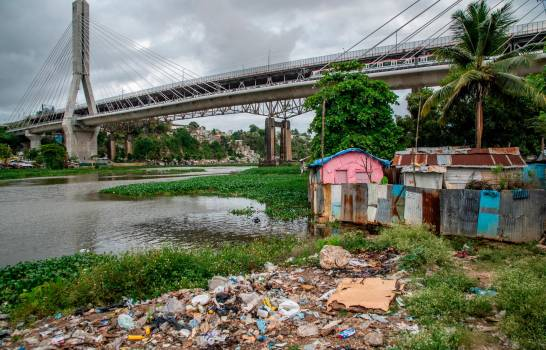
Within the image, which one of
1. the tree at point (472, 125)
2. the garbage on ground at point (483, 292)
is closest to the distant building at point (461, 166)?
the tree at point (472, 125)

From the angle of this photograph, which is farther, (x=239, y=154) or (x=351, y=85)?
(x=239, y=154)

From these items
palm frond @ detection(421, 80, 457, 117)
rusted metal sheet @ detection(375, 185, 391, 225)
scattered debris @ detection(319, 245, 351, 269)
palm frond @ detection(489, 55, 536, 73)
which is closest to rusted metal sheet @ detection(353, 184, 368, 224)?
rusted metal sheet @ detection(375, 185, 391, 225)

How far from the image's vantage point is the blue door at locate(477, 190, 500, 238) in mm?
8852

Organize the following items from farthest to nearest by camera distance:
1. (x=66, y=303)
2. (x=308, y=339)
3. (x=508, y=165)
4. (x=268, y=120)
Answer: (x=268, y=120)
(x=508, y=165)
(x=66, y=303)
(x=308, y=339)

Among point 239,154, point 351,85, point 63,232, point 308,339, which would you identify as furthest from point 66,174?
point 239,154

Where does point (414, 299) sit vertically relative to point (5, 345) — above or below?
above

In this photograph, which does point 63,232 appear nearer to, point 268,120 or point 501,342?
point 501,342

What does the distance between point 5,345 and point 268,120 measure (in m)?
46.0

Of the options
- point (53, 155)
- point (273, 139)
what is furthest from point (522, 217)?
point (53, 155)

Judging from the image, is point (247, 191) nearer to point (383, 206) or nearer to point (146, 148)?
point (383, 206)

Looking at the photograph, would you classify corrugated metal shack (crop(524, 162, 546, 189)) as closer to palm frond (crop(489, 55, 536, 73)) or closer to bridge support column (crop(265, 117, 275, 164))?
palm frond (crop(489, 55, 536, 73))

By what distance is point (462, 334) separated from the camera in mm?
4066

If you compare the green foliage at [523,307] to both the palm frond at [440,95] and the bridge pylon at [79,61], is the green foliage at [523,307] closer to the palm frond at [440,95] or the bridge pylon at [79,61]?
the palm frond at [440,95]

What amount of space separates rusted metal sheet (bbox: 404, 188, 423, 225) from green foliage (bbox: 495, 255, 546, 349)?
15.9ft
